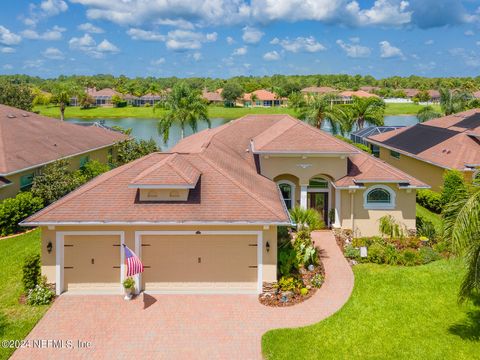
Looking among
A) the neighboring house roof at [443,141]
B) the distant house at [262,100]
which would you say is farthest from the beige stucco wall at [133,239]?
the distant house at [262,100]

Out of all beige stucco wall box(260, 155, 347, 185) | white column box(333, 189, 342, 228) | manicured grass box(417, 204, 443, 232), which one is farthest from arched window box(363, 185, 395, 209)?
manicured grass box(417, 204, 443, 232)

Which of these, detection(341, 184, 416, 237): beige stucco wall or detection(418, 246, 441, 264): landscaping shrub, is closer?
detection(418, 246, 441, 264): landscaping shrub

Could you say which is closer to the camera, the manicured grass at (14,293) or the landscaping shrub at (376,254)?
the manicured grass at (14,293)

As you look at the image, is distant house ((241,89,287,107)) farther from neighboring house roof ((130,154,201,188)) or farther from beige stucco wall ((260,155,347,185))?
neighboring house roof ((130,154,201,188))

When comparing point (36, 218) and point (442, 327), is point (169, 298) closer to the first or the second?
point (36, 218)

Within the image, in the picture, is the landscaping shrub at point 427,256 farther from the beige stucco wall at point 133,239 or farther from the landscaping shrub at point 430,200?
the landscaping shrub at point 430,200

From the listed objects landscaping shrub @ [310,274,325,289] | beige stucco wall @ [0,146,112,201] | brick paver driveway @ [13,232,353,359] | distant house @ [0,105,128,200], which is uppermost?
distant house @ [0,105,128,200]

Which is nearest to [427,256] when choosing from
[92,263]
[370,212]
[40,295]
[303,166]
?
[370,212]
